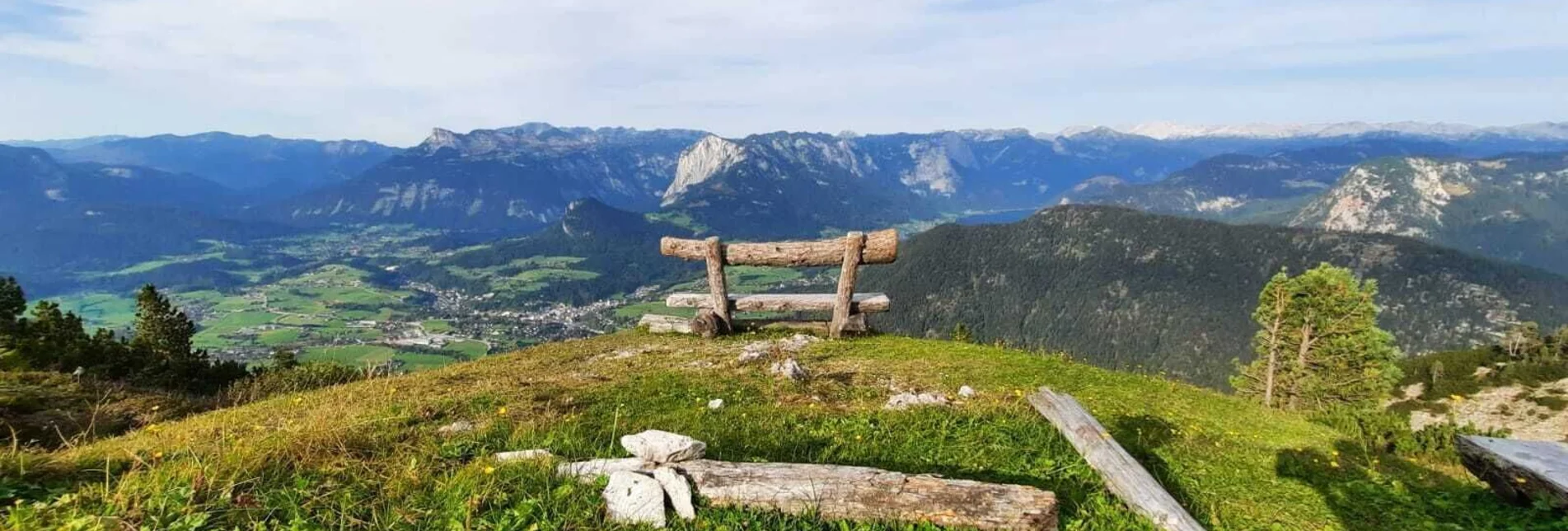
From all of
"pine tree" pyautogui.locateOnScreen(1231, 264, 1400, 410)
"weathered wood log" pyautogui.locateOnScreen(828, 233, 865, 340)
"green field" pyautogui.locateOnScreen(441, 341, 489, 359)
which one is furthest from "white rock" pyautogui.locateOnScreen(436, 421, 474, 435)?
"green field" pyautogui.locateOnScreen(441, 341, 489, 359)

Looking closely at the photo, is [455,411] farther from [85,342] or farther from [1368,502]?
[85,342]

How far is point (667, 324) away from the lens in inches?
773

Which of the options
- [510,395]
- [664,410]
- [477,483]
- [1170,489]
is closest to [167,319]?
[510,395]

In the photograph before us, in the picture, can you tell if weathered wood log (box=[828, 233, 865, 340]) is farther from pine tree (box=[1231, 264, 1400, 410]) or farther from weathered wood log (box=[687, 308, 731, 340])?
pine tree (box=[1231, 264, 1400, 410])

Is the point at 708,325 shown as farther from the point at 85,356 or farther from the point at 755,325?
the point at 85,356

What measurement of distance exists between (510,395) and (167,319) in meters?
30.6

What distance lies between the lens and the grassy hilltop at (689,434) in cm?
486

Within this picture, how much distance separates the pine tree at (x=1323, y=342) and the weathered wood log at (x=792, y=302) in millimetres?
28817

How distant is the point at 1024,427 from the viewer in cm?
884

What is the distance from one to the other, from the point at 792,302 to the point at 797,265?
1.25 m

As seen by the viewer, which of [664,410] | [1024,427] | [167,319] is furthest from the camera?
[167,319]

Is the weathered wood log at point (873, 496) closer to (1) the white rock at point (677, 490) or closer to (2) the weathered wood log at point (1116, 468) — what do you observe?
(1) the white rock at point (677, 490)

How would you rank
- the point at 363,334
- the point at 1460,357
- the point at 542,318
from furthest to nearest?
the point at 542,318
the point at 363,334
the point at 1460,357

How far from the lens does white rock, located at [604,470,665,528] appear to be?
520cm
